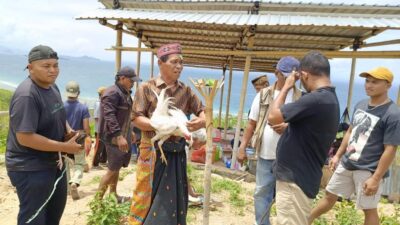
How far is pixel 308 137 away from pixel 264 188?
112 cm

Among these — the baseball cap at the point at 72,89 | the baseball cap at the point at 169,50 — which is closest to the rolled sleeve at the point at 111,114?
the baseball cap at the point at 72,89

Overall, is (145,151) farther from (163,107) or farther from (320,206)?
(320,206)

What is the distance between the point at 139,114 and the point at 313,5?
5124mm

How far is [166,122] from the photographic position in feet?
8.14

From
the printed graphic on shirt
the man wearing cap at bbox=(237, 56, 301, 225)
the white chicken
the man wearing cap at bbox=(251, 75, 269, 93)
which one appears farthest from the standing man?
the man wearing cap at bbox=(251, 75, 269, 93)

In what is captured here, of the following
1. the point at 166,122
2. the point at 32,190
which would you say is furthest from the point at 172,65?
the point at 32,190

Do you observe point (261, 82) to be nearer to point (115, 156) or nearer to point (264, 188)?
point (264, 188)

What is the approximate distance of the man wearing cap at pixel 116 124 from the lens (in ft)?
13.1

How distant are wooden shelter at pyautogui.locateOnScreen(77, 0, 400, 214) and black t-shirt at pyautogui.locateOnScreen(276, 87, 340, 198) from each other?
3.33 metres

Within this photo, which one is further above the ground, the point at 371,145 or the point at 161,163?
the point at 371,145

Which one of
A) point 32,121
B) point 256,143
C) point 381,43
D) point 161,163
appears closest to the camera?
point 32,121

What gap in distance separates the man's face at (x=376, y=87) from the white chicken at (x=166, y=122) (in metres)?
2.01

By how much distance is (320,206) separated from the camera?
12.0ft

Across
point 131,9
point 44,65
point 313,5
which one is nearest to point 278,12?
point 313,5
